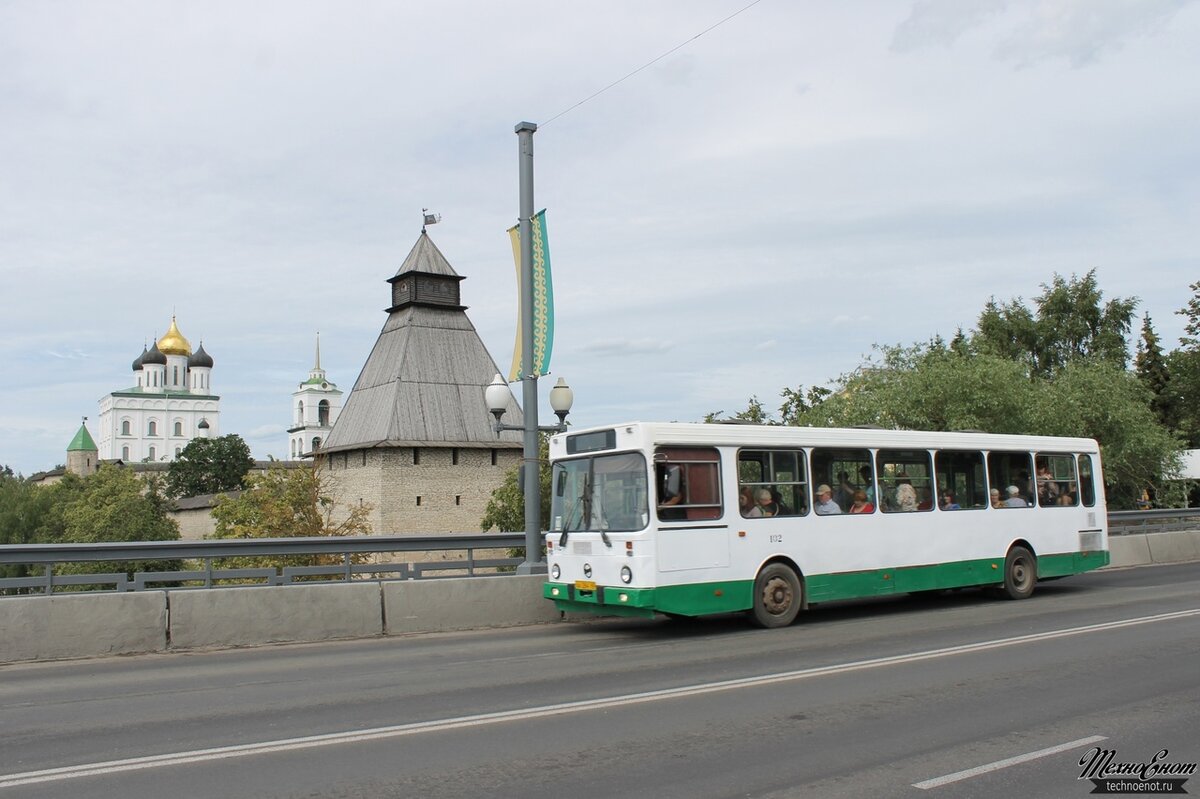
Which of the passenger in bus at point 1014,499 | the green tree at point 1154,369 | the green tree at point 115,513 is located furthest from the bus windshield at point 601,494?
the green tree at point 115,513

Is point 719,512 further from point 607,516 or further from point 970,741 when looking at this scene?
point 970,741

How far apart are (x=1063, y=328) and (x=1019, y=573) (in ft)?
169

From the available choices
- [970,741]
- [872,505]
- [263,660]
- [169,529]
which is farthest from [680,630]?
[169,529]

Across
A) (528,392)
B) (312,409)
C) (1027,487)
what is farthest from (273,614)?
(312,409)

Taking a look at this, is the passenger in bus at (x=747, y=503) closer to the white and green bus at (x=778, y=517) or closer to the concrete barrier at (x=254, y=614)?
the white and green bus at (x=778, y=517)

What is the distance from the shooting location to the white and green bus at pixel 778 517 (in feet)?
42.0

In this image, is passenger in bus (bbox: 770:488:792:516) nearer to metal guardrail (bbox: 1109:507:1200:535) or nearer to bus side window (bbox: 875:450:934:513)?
bus side window (bbox: 875:450:934:513)

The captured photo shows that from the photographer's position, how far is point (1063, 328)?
63.5m

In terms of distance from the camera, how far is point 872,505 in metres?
15.0

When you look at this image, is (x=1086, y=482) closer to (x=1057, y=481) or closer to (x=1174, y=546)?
(x=1057, y=481)

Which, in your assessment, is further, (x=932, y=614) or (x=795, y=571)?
(x=932, y=614)

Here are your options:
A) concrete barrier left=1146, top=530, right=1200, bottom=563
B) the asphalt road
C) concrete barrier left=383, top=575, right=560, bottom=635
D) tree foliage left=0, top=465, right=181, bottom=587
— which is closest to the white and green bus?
the asphalt road

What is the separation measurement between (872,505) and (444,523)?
47105 millimetres

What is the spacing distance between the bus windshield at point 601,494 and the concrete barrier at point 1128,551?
16107mm
